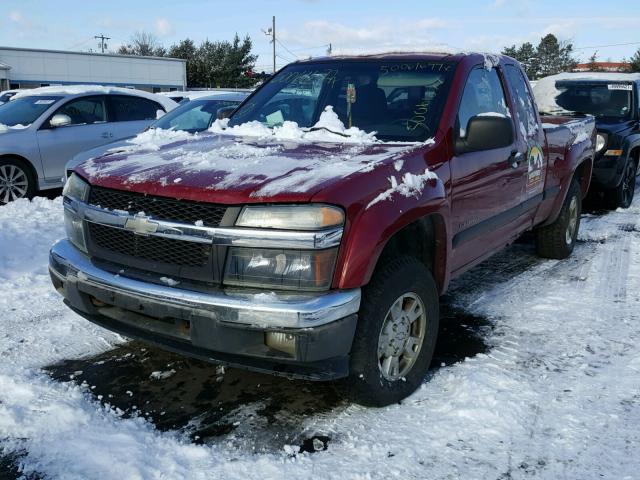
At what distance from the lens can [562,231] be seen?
604 cm

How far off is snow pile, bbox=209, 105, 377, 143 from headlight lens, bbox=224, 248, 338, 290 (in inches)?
48.9

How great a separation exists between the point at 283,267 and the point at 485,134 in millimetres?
1605

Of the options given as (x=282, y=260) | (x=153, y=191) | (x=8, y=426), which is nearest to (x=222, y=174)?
(x=153, y=191)

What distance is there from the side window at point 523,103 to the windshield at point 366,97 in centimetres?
103

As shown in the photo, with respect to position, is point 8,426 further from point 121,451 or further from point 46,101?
point 46,101

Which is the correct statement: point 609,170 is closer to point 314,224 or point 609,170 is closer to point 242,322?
point 314,224

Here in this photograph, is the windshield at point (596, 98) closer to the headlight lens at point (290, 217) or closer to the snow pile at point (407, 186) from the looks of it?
the snow pile at point (407, 186)

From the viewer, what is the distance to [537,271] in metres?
5.82

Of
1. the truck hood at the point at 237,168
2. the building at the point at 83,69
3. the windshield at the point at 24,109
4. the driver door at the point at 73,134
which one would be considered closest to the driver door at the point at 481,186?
the truck hood at the point at 237,168

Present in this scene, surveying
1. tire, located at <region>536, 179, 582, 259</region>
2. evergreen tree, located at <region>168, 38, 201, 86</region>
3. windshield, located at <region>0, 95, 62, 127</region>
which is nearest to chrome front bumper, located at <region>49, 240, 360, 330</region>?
tire, located at <region>536, 179, 582, 259</region>

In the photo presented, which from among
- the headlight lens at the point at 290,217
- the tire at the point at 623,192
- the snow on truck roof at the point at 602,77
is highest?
the snow on truck roof at the point at 602,77

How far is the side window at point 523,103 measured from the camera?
4816 mm

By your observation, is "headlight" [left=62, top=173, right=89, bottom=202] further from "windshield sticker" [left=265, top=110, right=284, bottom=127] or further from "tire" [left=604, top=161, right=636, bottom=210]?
"tire" [left=604, top=161, right=636, bottom=210]

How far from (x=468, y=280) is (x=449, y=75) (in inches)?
84.1
